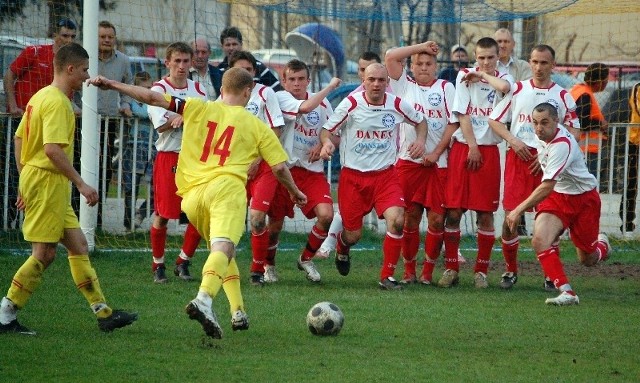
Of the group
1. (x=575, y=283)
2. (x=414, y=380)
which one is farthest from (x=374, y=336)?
(x=575, y=283)

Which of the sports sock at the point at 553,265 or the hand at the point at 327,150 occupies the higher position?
the hand at the point at 327,150

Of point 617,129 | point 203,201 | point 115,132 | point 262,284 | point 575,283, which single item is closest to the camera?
point 203,201

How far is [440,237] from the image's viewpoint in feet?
35.6

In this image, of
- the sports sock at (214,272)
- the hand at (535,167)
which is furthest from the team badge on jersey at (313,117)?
the sports sock at (214,272)

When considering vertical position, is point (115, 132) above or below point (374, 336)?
above

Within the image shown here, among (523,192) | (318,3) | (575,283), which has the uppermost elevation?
(318,3)

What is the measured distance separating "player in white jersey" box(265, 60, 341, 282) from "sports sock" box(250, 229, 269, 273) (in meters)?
0.32

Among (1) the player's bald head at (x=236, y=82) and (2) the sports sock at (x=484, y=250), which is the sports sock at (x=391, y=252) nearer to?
(2) the sports sock at (x=484, y=250)

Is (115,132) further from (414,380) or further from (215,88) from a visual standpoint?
(414,380)

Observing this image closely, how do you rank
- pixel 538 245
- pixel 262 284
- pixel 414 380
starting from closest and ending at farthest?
1. pixel 414 380
2. pixel 538 245
3. pixel 262 284

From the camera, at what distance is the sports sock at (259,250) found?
33.7 ft

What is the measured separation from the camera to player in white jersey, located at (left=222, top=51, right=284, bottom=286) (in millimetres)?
10312

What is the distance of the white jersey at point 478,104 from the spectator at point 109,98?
406 cm

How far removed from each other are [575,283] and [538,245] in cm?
166
